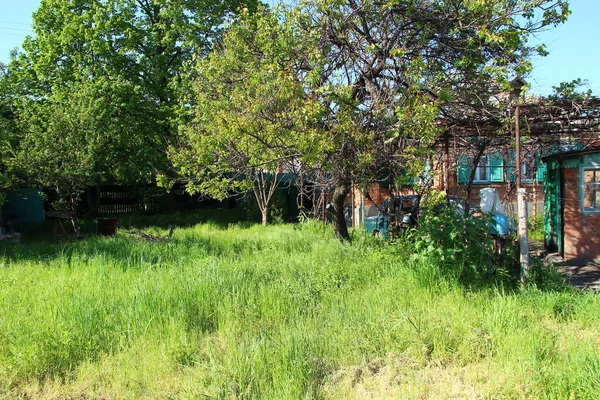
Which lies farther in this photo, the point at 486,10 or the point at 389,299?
the point at 486,10

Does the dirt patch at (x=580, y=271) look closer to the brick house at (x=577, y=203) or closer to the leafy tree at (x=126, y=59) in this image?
the brick house at (x=577, y=203)

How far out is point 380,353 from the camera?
4.62m

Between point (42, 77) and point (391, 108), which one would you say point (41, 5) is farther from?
point (391, 108)

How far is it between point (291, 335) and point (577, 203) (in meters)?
10.1

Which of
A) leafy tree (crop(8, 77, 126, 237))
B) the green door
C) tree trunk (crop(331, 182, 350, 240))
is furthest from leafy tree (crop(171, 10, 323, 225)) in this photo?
the green door

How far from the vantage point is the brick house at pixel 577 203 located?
37.2 feet

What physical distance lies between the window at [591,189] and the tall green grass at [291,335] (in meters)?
6.09

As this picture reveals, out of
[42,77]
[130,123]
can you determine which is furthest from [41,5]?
[130,123]

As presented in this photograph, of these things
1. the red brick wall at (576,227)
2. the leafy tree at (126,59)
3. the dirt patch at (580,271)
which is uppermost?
the leafy tree at (126,59)

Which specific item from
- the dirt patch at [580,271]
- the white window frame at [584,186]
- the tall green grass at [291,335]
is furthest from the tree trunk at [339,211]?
the white window frame at [584,186]

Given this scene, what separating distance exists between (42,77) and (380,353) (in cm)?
1866

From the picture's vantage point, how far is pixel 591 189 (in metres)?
11.5

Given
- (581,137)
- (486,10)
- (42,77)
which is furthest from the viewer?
(42,77)

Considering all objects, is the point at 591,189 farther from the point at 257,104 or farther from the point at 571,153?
the point at 257,104
